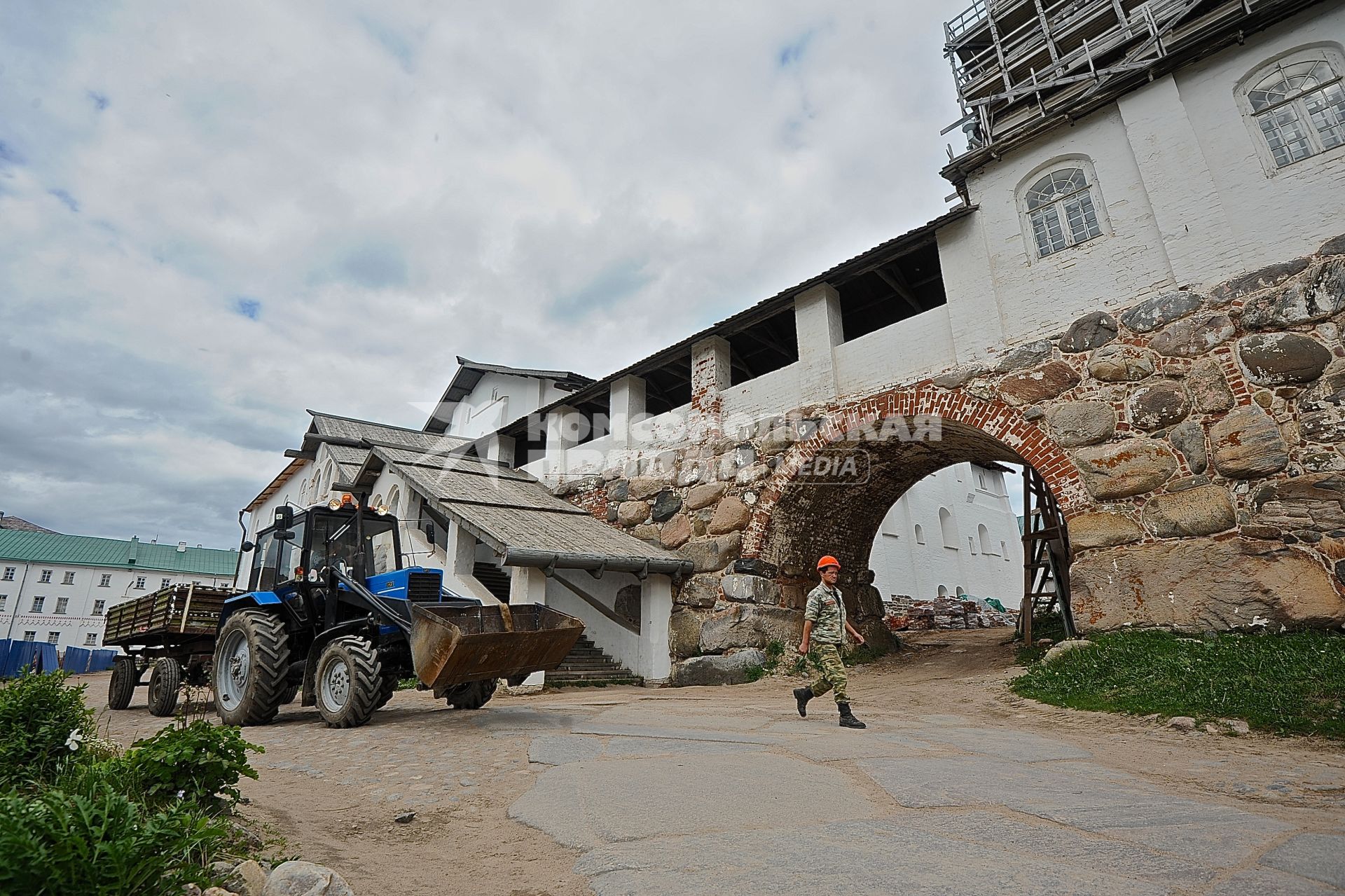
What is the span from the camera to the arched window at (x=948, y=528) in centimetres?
2486

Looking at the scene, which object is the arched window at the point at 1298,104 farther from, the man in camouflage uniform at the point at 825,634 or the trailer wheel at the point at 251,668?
the trailer wheel at the point at 251,668

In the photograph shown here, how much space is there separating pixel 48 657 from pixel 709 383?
34.6 metres

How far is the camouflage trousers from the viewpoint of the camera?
6406 mm

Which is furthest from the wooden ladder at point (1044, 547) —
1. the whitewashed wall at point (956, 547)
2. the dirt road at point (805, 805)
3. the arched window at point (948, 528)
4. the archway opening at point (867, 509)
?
the arched window at point (948, 528)

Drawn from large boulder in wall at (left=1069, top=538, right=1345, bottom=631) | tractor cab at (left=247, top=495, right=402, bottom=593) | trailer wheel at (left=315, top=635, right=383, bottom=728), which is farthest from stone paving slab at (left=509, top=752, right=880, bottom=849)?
large boulder in wall at (left=1069, top=538, right=1345, bottom=631)

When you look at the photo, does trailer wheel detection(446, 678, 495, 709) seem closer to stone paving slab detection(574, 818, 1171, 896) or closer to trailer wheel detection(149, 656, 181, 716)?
trailer wheel detection(149, 656, 181, 716)

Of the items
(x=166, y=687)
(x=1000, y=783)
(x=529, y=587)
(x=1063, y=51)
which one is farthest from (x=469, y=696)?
(x=1063, y=51)

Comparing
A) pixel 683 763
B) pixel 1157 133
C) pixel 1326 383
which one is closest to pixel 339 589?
pixel 683 763

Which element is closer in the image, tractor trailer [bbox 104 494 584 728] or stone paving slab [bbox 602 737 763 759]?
stone paving slab [bbox 602 737 763 759]

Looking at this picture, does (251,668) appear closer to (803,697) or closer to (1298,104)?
(803,697)

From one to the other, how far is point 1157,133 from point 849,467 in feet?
20.0

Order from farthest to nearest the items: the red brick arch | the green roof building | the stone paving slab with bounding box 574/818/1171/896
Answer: the green roof building, the red brick arch, the stone paving slab with bounding box 574/818/1171/896

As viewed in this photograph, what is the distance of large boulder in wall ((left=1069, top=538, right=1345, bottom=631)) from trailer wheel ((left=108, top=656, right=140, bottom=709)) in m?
13.0

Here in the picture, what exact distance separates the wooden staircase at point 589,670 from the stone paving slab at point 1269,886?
9696mm
